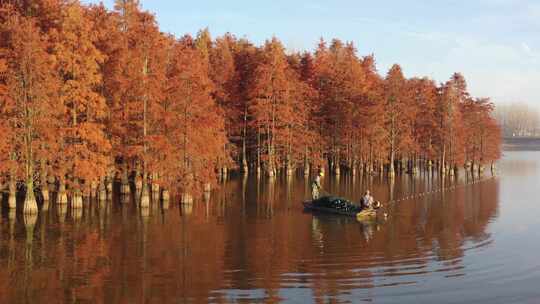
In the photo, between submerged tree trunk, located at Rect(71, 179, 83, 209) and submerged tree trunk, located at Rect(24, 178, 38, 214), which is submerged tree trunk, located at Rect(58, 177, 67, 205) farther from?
submerged tree trunk, located at Rect(24, 178, 38, 214)

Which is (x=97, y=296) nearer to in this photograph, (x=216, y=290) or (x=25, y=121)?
(x=216, y=290)

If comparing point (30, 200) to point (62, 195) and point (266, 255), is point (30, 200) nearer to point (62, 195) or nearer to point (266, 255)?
point (62, 195)

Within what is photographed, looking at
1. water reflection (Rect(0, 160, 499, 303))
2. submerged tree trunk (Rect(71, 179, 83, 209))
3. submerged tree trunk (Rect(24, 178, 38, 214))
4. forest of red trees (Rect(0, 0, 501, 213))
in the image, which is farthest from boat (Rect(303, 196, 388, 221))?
submerged tree trunk (Rect(24, 178, 38, 214))

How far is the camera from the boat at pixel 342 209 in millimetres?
37906

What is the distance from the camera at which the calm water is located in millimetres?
20797

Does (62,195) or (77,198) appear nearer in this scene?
(77,198)

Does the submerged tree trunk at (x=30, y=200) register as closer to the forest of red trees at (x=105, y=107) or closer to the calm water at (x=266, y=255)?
the forest of red trees at (x=105, y=107)

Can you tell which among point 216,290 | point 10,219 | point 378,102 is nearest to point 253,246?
point 216,290

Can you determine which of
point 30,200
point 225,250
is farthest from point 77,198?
point 225,250

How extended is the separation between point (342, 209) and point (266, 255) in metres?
13.7

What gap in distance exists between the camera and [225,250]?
1105 inches

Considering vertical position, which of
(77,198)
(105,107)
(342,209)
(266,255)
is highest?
(105,107)

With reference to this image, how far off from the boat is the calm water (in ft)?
3.77

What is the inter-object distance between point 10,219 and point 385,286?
86.3 feet
